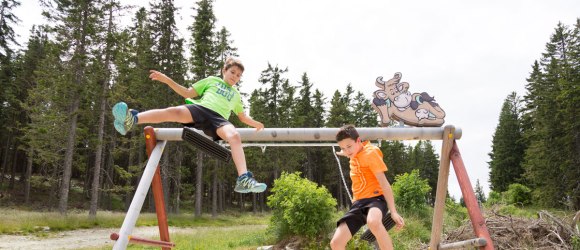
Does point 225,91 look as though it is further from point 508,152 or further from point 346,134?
point 508,152

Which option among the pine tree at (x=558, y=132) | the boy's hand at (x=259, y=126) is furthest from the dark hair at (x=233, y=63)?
the pine tree at (x=558, y=132)

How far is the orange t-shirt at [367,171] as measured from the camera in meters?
3.82

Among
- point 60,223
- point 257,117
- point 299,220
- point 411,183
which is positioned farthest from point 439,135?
point 257,117

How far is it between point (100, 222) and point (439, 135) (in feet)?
55.3

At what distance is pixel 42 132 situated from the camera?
21.6 meters

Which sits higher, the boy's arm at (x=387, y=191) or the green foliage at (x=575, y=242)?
the boy's arm at (x=387, y=191)

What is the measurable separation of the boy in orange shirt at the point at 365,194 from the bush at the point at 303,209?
19.2 feet

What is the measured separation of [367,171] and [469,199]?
1.35 meters

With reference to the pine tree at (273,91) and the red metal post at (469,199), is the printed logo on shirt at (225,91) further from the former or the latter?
the pine tree at (273,91)

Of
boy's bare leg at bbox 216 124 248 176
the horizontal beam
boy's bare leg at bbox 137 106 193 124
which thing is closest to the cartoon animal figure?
the horizontal beam

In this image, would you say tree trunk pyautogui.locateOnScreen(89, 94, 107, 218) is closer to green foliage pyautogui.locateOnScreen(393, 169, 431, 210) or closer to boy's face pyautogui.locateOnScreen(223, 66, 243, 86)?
green foliage pyautogui.locateOnScreen(393, 169, 431, 210)

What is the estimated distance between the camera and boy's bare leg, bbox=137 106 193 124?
386 centimetres

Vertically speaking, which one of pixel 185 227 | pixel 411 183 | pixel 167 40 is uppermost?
pixel 167 40

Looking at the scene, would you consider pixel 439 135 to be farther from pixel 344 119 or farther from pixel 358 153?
pixel 344 119
